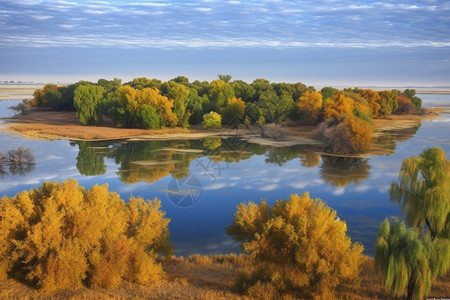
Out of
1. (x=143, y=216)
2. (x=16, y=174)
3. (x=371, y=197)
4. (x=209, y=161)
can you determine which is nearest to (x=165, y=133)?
(x=209, y=161)

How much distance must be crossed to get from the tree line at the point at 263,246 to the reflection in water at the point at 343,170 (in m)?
16.1

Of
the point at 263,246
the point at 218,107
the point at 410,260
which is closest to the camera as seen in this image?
the point at 410,260

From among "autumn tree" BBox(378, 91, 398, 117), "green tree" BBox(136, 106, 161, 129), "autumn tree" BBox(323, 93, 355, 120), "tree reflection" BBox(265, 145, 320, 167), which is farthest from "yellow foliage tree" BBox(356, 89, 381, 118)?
"green tree" BBox(136, 106, 161, 129)

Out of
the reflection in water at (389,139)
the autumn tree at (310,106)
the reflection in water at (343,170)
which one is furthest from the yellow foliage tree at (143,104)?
the reflection in water at (389,139)

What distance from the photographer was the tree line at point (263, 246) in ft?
48.8

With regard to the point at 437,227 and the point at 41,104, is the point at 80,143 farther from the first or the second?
the point at 41,104

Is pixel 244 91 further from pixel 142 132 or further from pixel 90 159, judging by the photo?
pixel 90 159

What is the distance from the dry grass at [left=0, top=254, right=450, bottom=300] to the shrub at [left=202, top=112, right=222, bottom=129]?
48.5m

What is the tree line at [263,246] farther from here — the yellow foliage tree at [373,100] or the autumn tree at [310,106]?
the yellow foliage tree at [373,100]

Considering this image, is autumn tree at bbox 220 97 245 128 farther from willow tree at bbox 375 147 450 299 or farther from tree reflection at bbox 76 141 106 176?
willow tree at bbox 375 147 450 299

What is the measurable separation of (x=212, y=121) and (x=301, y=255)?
53514 millimetres

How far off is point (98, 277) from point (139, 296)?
6.03ft

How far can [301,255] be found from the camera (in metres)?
15.4

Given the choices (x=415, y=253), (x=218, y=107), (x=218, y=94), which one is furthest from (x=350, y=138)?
(x=218, y=94)
